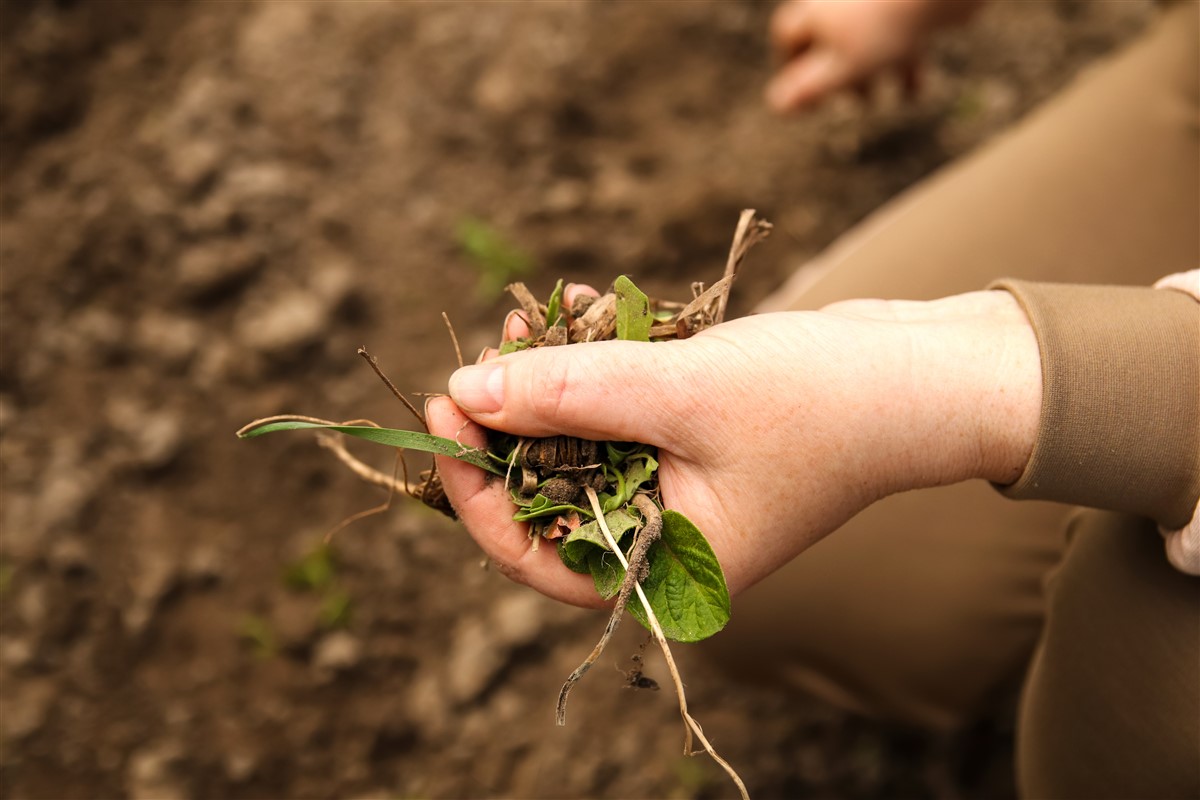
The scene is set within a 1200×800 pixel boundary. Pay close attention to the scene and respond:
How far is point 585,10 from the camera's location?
185 cm

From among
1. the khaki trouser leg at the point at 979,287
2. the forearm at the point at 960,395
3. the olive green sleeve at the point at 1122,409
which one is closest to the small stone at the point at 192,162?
the khaki trouser leg at the point at 979,287

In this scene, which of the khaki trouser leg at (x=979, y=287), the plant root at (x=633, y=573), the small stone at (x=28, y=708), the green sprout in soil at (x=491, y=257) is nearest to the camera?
the plant root at (x=633, y=573)

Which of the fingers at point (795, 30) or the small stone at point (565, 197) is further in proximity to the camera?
the small stone at point (565, 197)

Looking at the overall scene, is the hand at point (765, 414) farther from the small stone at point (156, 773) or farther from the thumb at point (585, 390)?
the small stone at point (156, 773)

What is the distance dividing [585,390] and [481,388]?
0.09m

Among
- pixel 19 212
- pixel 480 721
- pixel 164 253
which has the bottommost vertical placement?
pixel 480 721

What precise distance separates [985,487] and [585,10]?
4.33ft

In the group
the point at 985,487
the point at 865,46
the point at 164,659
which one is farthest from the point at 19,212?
the point at 985,487

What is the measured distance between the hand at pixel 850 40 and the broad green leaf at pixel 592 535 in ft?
3.29

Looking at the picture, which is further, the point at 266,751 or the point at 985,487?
the point at 266,751

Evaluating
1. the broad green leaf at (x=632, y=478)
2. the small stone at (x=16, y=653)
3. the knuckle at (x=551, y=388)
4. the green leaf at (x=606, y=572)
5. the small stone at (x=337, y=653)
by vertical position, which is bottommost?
the small stone at (x=337, y=653)

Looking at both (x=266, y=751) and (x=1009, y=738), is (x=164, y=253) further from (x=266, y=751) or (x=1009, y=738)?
(x=1009, y=738)

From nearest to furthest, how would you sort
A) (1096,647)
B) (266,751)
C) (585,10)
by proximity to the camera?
(1096,647)
(266,751)
(585,10)

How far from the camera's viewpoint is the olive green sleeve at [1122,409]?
77cm
